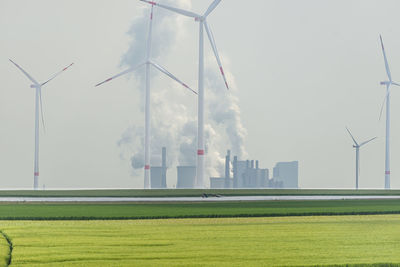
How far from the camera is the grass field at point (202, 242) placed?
2400 centimetres

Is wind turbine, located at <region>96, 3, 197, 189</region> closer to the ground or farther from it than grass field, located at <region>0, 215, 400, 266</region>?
farther from it

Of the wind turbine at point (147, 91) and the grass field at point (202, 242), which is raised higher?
the wind turbine at point (147, 91)

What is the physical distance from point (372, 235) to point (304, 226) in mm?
5008

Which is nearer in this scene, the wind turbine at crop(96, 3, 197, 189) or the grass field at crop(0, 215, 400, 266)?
the grass field at crop(0, 215, 400, 266)

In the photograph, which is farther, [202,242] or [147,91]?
[147,91]

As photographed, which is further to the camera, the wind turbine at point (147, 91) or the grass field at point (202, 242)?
the wind turbine at point (147, 91)

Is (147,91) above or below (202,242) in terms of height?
above

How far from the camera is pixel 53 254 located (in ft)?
82.2

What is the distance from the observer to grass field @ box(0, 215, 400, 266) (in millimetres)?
24000

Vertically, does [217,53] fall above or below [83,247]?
above

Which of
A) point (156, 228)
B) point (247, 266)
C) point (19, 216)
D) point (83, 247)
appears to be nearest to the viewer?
point (247, 266)

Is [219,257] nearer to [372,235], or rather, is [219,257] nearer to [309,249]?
[309,249]

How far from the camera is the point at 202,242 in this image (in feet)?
93.2

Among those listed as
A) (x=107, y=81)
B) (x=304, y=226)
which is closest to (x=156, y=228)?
(x=304, y=226)
